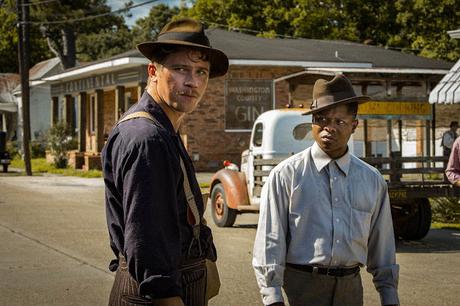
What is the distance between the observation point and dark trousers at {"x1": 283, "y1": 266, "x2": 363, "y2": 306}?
14.5 feet

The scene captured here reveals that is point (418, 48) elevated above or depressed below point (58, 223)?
above

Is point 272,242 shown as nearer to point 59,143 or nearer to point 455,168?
point 455,168

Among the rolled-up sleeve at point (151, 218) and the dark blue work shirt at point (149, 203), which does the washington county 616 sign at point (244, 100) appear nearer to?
the dark blue work shirt at point (149, 203)

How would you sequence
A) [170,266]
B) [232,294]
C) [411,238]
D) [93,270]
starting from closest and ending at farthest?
[170,266]
[232,294]
[93,270]
[411,238]

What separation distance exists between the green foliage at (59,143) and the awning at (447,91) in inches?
800

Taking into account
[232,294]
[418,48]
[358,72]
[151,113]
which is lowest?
[232,294]

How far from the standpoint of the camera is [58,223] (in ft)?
52.1

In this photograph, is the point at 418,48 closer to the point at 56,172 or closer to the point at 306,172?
the point at 56,172

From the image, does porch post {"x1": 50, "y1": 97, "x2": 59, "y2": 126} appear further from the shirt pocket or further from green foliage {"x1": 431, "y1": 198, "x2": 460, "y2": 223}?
the shirt pocket

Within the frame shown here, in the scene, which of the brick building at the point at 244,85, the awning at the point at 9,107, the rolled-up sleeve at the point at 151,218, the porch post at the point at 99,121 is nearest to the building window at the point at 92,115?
the porch post at the point at 99,121

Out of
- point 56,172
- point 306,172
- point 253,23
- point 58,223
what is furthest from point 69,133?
point 306,172

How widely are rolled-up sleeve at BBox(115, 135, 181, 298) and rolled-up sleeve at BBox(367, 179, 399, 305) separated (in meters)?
1.59

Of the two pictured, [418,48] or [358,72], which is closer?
[358,72]

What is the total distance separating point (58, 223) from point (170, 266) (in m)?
13.1
